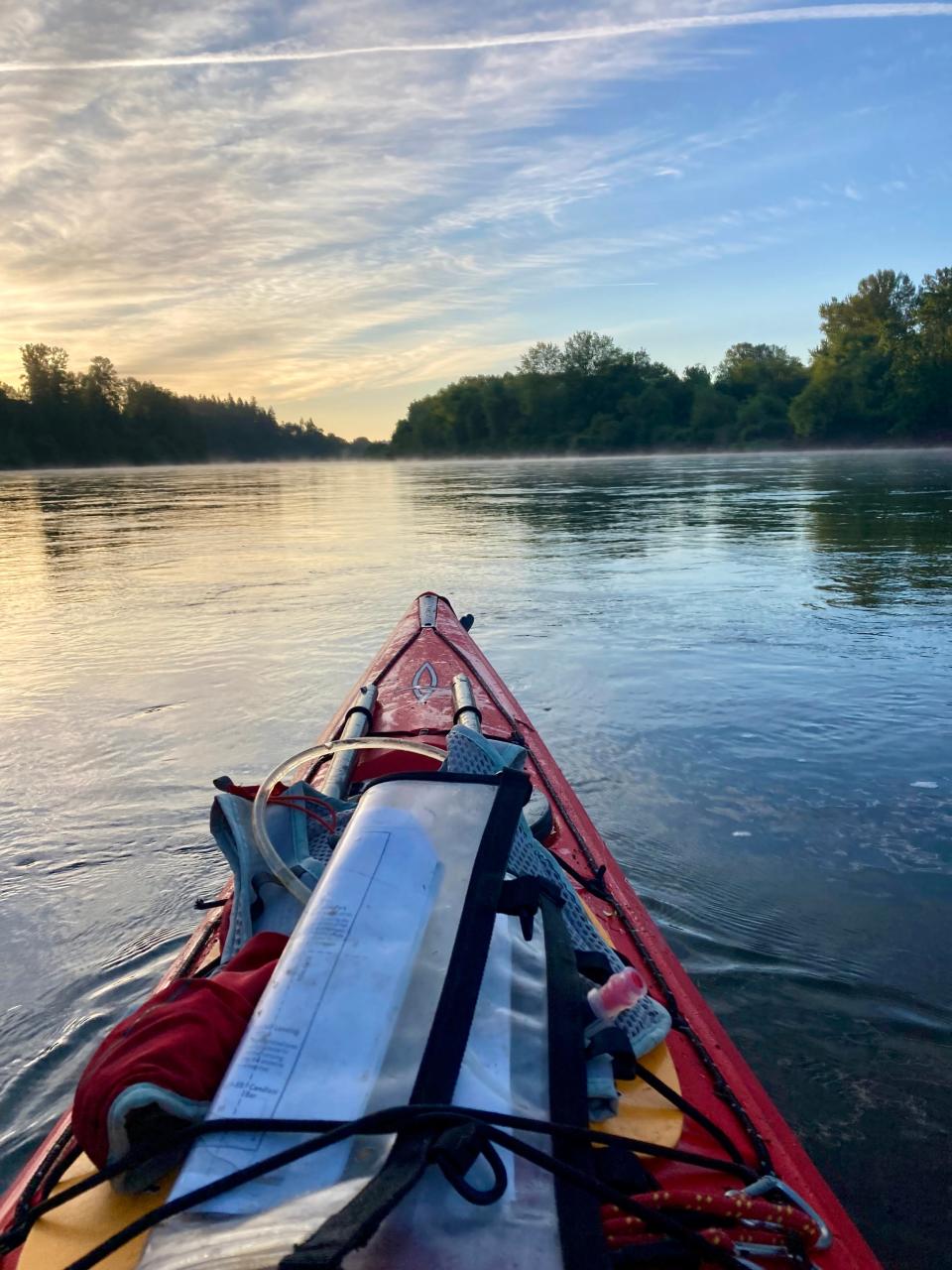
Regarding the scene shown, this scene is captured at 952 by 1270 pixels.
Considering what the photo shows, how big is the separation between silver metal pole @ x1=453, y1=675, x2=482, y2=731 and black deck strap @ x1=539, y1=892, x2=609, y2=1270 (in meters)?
1.73

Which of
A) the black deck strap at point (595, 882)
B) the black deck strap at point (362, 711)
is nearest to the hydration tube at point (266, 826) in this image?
the black deck strap at point (595, 882)

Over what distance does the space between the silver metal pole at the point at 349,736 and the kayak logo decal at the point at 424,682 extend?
8.2 inches

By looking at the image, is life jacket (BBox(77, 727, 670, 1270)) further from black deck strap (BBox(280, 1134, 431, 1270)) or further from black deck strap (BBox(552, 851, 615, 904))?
black deck strap (BBox(552, 851, 615, 904))

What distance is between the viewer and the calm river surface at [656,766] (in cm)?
276

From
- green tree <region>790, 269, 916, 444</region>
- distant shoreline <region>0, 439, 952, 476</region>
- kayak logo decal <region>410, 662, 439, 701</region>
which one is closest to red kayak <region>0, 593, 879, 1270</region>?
kayak logo decal <region>410, 662, 439, 701</region>

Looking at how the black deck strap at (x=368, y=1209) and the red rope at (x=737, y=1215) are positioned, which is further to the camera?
the red rope at (x=737, y=1215)

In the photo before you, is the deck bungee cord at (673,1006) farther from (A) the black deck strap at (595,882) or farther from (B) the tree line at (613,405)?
(B) the tree line at (613,405)

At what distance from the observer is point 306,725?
574cm

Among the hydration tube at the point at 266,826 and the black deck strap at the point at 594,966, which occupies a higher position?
the hydration tube at the point at 266,826

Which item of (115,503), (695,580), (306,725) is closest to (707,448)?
(115,503)

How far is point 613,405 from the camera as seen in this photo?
313 ft

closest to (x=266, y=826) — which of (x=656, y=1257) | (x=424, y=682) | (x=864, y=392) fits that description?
(x=656, y=1257)

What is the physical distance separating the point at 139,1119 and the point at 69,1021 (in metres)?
1.86

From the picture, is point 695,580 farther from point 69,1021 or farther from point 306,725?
point 69,1021
